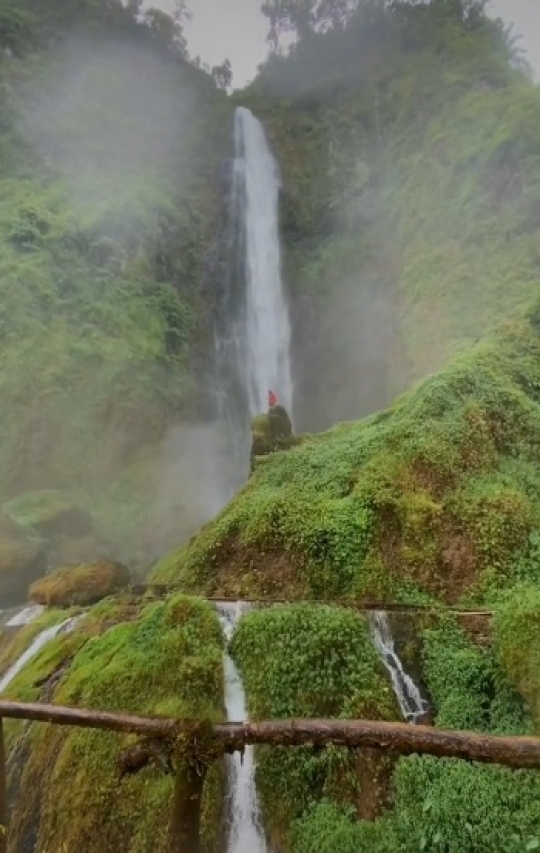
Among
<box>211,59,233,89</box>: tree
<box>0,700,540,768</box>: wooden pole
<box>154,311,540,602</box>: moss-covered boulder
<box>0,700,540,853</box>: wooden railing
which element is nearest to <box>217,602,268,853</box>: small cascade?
<box>154,311,540,602</box>: moss-covered boulder

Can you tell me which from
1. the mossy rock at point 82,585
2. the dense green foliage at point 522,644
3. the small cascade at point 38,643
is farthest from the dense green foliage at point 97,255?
the dense green foliage at point 522,644

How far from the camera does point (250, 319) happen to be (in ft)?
88.3

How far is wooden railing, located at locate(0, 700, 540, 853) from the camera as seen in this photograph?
2.71m

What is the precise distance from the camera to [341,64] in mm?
34469

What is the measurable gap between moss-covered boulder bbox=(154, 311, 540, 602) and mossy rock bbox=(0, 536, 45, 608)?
20.9ft

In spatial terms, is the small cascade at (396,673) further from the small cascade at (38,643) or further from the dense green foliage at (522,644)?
the small cascade at (38,643)

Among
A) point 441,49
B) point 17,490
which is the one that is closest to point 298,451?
point 17,490

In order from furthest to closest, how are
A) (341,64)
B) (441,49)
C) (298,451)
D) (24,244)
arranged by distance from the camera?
(341,64), (441,49), (24,244), (298,451)

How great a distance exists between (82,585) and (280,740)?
10.2 meters

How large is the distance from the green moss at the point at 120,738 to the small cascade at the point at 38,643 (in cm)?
123

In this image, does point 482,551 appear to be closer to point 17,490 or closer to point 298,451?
point 298,451

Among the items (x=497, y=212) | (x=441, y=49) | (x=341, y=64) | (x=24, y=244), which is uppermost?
(x=341, y=64)

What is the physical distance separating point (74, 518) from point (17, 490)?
2958 mm

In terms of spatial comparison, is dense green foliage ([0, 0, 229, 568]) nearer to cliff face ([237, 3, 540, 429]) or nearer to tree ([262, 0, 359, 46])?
cliff face ([237, 3, 540, 429])
